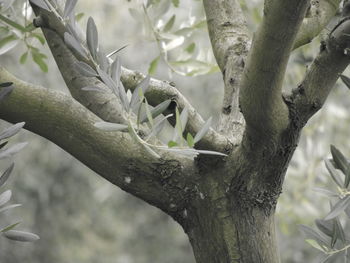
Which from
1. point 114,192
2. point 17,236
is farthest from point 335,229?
point 114,192

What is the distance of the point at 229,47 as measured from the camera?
934 mm

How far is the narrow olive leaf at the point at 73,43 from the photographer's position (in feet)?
1.99

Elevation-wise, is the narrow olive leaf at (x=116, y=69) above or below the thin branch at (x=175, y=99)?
above

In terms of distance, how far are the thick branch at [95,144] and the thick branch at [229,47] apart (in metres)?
0.12

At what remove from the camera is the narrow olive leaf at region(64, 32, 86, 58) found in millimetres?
606

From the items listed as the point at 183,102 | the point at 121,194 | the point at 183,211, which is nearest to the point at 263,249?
Result: the point at 183,211

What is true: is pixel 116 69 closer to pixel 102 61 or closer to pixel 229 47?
pixel 102 61

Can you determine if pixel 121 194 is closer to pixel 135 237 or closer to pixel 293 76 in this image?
pixel 135 237

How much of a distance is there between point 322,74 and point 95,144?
33cm

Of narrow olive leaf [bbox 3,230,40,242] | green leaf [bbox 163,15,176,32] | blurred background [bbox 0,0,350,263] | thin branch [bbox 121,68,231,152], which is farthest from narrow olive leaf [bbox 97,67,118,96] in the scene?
blurred background [bbox 0,0,350,263]

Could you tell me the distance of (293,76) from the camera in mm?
1819

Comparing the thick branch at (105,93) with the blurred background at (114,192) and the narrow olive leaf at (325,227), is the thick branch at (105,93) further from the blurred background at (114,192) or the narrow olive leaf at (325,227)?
the blurred background at (114,192)

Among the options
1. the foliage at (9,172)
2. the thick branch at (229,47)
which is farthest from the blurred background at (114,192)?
the foliage at (9,172)

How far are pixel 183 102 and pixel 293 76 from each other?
1168 millimetres
